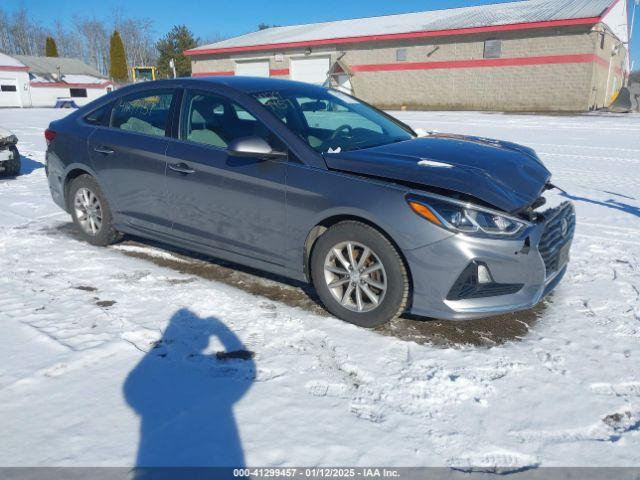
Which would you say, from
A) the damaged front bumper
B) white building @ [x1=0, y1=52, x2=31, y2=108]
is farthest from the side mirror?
white building @ [x1=0, y1=52, x2=31, y2=108]

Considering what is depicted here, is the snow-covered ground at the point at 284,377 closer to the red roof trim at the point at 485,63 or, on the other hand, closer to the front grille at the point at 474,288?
the front grille at the point at 474,288

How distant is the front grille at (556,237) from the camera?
3.21m

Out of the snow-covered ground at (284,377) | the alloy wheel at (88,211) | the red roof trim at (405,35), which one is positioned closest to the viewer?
the snow-covered ground at (284,377)

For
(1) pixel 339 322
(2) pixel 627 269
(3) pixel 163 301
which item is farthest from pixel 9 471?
(2) pixel 627 269

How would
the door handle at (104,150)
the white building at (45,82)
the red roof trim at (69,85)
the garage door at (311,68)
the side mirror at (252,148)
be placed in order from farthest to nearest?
1. the red roof trim at (69,85)
2. the white building at (45,82)
3. the garage door at (311,68)
4. the door handle at (104,150)
5. the side mirror at (252,148)

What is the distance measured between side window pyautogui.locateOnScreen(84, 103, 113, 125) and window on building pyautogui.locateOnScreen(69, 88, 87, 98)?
175ft

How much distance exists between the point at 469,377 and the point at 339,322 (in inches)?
38.7

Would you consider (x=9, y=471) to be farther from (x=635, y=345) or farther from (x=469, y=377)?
(x=635, y=345)

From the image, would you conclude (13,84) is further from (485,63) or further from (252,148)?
(252,148)

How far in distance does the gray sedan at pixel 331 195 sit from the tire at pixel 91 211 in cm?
3

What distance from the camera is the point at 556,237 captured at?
338 cm

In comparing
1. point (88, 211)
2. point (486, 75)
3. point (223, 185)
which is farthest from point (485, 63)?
point (223, 185)

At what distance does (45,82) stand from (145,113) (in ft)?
169

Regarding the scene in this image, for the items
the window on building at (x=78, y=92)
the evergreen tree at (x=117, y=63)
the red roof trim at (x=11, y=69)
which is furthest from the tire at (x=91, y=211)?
the evergreen tree at (x=117, y=63)
